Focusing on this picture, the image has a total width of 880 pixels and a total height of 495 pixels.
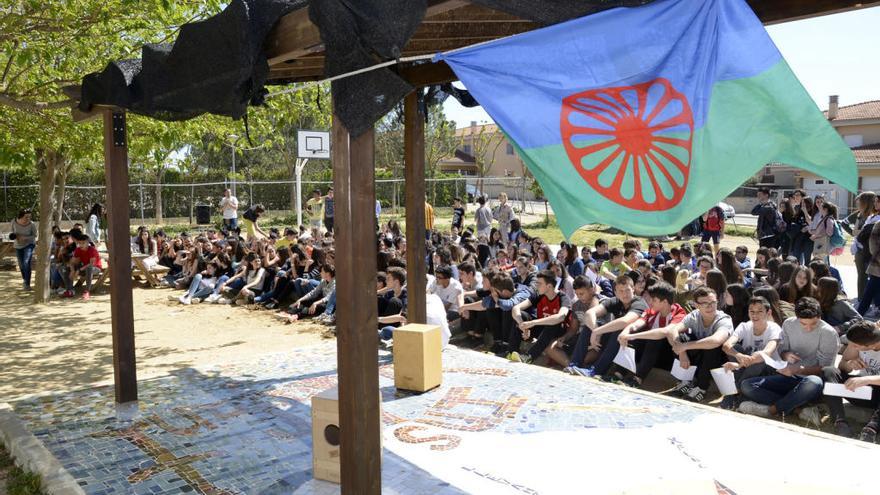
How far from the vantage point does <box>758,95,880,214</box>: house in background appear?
1449 inches

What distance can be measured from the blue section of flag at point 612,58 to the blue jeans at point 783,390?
4019 mm

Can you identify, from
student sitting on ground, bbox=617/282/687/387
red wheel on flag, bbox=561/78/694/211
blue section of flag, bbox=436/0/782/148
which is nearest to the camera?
blue section of flag, bbox=436/0/782/148

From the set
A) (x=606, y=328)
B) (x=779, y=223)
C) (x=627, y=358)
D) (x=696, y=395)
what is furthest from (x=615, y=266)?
(x=779, y=223)

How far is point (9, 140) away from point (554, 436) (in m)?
9.88

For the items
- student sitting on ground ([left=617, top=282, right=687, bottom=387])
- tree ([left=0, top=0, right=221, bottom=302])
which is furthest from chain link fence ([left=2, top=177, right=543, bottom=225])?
student sitting on ground ([left=617, top=282, right=687, bottom=387])

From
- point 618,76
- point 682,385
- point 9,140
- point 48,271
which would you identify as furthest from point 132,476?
point 48,271

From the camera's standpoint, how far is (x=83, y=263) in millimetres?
14391

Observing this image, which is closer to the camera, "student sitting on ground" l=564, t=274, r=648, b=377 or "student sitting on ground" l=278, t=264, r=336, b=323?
"student sitting on ground" l=564, t=274, r=648, b=377

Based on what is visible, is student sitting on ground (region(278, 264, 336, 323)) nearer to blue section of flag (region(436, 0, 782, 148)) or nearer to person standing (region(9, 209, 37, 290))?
person standing (region(9, 209, 37, 290))

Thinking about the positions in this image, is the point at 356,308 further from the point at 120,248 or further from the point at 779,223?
the point at 779,223

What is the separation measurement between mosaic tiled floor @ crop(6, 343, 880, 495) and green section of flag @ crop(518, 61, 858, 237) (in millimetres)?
2248

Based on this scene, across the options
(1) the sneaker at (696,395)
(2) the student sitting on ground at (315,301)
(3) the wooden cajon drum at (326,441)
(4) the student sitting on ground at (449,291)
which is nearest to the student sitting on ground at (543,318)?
(4) the student sitting on ground at (449,291)

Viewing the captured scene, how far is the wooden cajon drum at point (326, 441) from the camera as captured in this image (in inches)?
187

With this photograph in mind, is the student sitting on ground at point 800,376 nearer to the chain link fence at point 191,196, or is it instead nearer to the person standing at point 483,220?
the person standing at point 483,220
